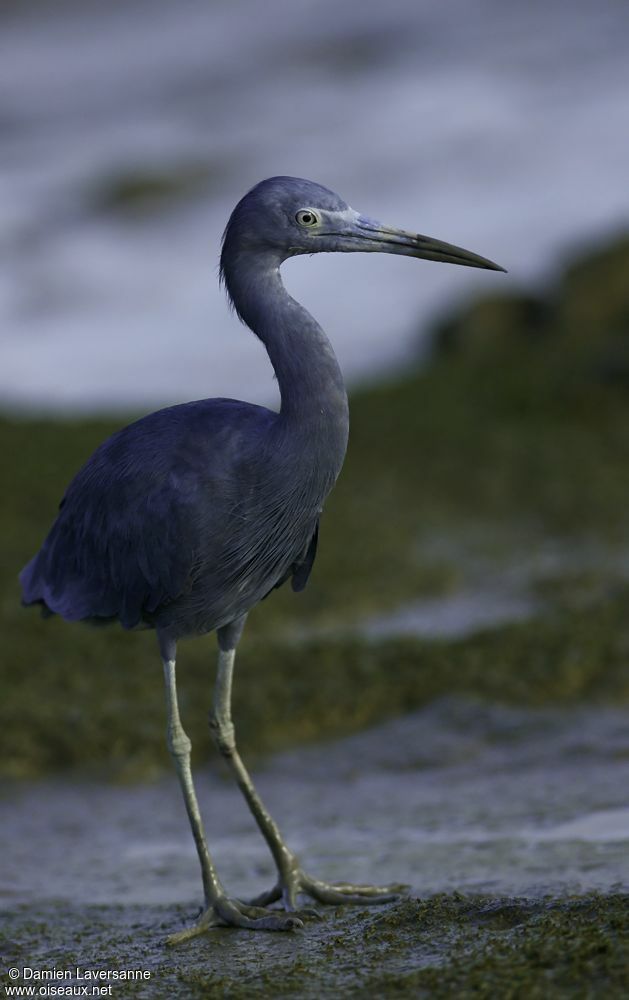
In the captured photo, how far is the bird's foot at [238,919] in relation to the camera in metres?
5.09

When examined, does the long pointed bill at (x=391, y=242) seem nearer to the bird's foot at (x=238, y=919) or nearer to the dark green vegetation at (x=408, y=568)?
the bird's foot at (x=238, y=919)

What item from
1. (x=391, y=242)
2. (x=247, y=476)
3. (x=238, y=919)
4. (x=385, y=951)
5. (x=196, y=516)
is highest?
(x=391, y=242)

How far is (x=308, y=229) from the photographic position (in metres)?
5.12

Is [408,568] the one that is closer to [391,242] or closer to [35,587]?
[35,587]

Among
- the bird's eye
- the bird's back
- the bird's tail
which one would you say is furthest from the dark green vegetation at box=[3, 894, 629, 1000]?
the bird's eye

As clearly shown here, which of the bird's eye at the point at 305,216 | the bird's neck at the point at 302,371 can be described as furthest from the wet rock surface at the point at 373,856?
the bird's eye at the point at 305,216

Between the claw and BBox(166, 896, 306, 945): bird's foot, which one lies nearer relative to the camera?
BBox(166, 896, 306, 945): bird's foot

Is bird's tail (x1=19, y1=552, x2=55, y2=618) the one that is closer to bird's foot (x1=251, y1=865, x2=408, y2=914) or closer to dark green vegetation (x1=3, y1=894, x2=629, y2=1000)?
dark green vegetation (x1=3, y1=894, x2=629, y2=1000)

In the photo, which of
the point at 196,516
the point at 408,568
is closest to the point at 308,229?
the point at 196,516

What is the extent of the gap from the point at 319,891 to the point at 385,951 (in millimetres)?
975

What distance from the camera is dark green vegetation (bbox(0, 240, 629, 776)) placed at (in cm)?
809

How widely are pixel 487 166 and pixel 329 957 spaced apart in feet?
96.6

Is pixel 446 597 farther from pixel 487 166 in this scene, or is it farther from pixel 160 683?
pixel 487 166

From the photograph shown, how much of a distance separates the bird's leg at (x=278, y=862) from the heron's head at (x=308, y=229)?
5.27ft
